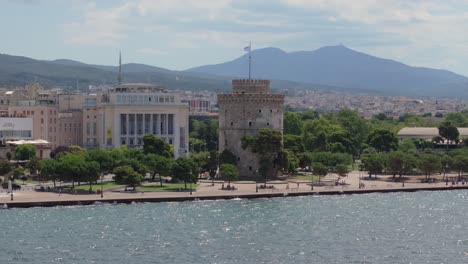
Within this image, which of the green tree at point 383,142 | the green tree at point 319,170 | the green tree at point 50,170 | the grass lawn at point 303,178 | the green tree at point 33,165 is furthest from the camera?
the green tree at point 383,142

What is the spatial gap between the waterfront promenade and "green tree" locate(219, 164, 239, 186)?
858mm

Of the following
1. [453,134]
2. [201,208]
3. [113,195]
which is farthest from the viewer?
[453,134]

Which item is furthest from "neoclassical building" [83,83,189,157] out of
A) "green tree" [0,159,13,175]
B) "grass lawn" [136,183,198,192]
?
A: "grass lawn" [136,183,198,192]

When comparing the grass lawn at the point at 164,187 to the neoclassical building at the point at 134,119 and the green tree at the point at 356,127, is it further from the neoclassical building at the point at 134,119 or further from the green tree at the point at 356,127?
the green tree at the point at 356,127

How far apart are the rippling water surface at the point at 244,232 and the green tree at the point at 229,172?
6825mm

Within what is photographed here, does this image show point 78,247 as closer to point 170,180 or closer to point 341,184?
A: point 170,180

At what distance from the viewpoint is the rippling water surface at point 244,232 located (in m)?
49.2

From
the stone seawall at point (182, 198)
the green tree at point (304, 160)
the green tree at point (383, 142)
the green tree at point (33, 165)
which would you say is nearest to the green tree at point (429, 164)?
the stone seawall at point (182, 198)

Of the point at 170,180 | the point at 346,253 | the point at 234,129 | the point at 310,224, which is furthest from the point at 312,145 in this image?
the point at 346,253

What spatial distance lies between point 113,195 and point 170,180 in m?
11.3

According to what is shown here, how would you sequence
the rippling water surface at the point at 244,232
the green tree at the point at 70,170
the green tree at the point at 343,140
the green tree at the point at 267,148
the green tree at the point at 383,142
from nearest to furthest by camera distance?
the rippling water surface at the point at 244,232 < the green tree at the point at 70,170 < the green tree at the point at 267,148 < the green tree at the point at 343,140 < the green tree at the point at 383,142

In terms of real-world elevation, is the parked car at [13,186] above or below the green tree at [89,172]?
below

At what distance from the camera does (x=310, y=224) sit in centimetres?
6116

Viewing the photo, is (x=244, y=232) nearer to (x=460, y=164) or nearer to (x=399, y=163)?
(x=399, y=163)
